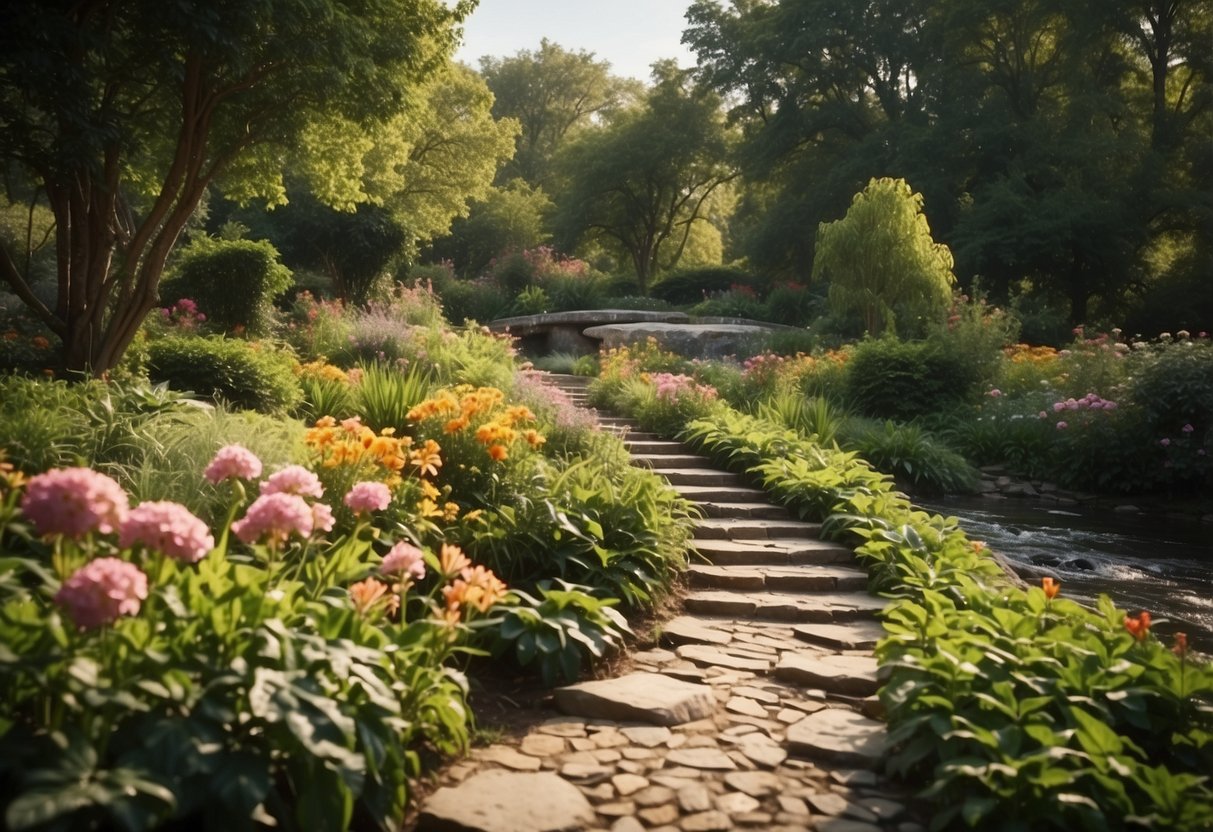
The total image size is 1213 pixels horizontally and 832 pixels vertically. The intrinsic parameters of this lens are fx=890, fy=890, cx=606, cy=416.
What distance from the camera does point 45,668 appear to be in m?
2.22

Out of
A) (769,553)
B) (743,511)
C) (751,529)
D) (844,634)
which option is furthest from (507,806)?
(743,511)

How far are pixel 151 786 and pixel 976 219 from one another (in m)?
22.3

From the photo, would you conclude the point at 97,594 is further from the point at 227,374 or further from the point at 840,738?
the point at 227,374

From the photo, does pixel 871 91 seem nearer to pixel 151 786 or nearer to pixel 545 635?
pixel 545 635

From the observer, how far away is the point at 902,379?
42.3ft

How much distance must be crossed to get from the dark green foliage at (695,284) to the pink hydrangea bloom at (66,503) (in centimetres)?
2501

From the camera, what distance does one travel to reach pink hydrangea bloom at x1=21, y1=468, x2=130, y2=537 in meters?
2.31

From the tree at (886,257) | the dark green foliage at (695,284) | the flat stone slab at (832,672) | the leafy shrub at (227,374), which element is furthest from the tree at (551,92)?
the flat stone slab at (832,672)

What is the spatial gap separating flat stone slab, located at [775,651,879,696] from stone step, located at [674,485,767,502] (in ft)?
8.57

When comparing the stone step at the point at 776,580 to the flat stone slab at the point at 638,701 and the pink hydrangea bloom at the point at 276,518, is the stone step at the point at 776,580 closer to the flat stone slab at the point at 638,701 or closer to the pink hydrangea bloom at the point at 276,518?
the flat stone slab at the point at 638,701

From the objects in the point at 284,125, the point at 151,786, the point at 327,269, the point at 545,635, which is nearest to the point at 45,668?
the point at 151,786

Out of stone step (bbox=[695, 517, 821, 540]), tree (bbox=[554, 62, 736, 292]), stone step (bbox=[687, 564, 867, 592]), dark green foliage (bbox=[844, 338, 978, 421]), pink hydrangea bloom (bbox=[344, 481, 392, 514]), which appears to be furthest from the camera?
tree (bbox=[554, 62, 736, 292])

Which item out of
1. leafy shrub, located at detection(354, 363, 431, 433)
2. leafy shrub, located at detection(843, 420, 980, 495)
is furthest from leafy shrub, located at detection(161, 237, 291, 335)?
leafy shrub, located at detection(843, 420, 980, 495)

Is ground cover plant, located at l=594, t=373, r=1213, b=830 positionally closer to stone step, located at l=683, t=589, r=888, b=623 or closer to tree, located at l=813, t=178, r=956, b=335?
stone step, located at l=683, t=589, r=888, b=623
